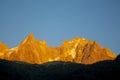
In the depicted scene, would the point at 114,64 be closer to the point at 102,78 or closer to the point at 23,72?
the point at 102,78

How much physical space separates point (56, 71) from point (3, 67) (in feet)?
103

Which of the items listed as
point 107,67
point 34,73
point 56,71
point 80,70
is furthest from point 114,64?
point 34,73

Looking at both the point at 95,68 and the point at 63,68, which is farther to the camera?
the point at 63,68

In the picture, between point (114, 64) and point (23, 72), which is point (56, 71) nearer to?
point (23, 72)

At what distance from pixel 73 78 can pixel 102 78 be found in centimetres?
1531

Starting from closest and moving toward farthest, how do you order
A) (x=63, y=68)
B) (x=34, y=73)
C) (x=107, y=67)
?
(x=107, y=67)
(x=34, y=73)
(x=63, y=68)

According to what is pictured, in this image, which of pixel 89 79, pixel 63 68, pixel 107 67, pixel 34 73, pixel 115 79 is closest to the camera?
pixel 115 79

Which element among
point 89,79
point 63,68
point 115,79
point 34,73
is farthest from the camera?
point 63,68

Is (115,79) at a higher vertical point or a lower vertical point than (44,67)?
lower

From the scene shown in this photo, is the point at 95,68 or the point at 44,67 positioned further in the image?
the point at 44,67

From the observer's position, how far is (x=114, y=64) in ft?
537

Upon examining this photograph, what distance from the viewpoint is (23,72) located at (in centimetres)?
16950

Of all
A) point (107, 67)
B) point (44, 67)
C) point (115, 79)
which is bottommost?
point (115, 79)

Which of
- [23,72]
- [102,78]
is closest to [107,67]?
[102,78]
